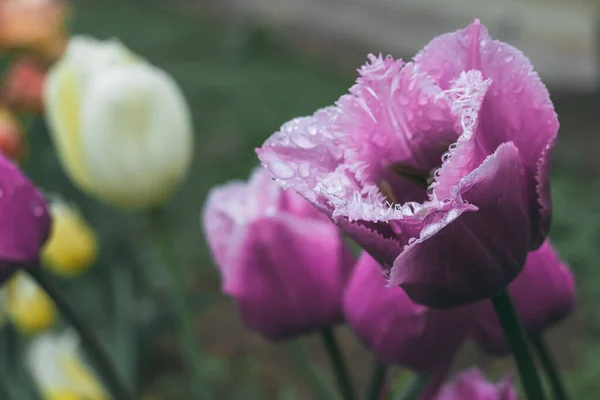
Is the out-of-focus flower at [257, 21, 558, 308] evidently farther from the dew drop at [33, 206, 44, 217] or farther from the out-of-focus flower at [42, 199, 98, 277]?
the out-of-focus flower at [42, 199, 98, 277]

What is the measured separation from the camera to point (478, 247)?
9.4 inches

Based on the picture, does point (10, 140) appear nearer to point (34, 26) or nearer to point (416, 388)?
point (34, 26)

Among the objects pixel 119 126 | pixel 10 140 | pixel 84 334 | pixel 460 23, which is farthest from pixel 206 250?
pixel 460 23

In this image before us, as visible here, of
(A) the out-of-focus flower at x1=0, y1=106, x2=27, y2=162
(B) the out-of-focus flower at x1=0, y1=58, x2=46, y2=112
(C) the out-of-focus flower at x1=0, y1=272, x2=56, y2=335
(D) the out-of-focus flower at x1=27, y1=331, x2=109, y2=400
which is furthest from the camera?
(B) the out-of-focus flower at x1=0, y1=58, x2=46, y2=112

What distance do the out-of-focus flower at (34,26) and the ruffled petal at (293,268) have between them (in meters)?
1.02

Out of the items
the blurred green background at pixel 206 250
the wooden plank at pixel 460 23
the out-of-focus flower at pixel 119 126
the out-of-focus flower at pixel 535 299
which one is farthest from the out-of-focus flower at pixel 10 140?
the wooden plank at pixel 460 23

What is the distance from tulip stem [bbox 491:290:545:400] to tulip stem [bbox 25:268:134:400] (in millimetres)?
183

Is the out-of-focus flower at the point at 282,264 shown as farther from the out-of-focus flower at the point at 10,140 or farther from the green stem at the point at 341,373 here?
the out-of-focus flower at the point at 10,140

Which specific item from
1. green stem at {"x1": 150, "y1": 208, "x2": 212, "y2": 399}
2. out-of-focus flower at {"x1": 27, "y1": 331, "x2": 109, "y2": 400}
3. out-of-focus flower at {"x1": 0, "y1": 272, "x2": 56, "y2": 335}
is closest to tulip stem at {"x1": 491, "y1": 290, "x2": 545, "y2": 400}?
green stem at {"x1": 150, "y1": 208, "x2": 212, "y2": 399}

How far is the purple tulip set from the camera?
33cm

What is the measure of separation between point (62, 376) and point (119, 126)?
300mm

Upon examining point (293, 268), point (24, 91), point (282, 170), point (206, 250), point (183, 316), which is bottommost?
point (206, 250)

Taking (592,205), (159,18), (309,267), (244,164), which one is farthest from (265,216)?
(159,18)

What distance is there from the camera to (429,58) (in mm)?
260
